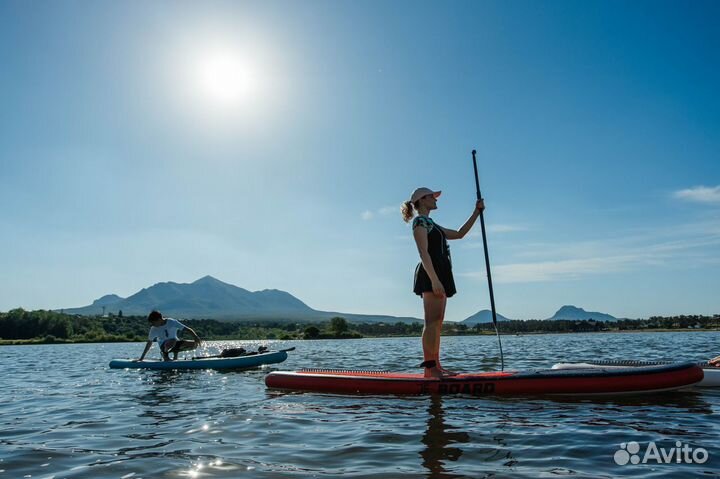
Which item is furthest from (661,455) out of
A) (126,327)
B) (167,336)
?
(126,327)

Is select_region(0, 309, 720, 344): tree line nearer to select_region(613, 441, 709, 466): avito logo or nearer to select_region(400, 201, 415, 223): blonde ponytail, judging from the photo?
select_region(400, 201, 415, 223): blonde ponytail

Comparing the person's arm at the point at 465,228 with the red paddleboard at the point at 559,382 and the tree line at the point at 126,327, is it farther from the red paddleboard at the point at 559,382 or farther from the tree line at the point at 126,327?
the tree line at the point at 126,327

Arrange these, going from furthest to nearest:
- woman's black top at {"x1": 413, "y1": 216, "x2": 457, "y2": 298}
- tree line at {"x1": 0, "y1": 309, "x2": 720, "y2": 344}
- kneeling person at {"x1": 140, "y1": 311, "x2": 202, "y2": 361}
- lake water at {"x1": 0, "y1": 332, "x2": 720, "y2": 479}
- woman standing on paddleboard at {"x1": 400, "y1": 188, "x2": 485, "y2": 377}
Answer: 1. tree line at {"x1": 0, "y1": 309, "x2": 720, "y2": 344}
2. kneeling person at {"x1": 140, "y1": 311, "x2": 202, "y2": 361}
3. woman's black top at {"x1": 413, "y1": 216, "x2": 457, "y2": 298}
4. woman standing on paddleboard at {"x1": 400, "y1": 188, "x2": 485, "y2": 377}
5. lake water at {"x1": 0, "y1": 332, "x2": 720, "y2": 479}

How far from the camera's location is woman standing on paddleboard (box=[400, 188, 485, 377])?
8.52 meters

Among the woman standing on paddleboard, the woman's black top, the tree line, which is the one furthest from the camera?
the tree line

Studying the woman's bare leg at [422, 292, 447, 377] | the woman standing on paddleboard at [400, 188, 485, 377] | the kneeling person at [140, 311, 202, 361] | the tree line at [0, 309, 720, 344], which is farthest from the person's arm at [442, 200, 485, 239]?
the tree line at [0, 309, 720, 344]

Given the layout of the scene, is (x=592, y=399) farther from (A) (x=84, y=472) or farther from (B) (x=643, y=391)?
(A) (x=84, y=472)

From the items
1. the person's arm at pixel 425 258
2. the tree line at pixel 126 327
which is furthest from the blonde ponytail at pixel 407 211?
the tree line at pixel 126 327

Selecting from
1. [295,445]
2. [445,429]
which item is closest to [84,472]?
[295,445]

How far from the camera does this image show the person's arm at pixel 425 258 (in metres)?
8.35

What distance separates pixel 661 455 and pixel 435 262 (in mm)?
4494

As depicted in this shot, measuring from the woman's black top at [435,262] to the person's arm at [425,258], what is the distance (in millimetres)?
121

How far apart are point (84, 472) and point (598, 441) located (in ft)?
17.8

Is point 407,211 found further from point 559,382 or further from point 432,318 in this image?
point 559,382
